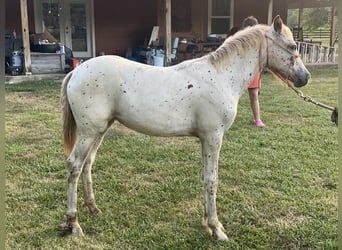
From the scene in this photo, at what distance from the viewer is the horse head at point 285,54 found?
9.45ft

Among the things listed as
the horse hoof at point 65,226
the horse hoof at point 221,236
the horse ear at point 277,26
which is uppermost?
the horse ear at point 277,26

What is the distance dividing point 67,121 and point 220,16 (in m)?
11.9

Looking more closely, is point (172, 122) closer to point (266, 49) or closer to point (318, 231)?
point (266, 49)

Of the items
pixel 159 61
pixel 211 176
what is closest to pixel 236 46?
pixel 211 176

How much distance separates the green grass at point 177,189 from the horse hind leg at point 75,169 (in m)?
0.10

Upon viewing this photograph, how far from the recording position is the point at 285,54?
2.89 m

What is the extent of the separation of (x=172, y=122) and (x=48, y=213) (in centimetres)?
143

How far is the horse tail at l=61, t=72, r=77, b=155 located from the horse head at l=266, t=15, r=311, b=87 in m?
1.58

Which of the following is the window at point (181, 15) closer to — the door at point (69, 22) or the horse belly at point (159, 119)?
the door at point (69, 22)

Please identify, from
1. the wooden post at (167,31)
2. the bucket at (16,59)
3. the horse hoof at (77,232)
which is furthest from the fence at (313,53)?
the horse hoof at (77,232)

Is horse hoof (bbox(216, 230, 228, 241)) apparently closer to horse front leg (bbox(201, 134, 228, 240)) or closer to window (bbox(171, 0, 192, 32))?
horse front leg (bbox(201, 134, 228, 240))

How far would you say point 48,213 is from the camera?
3271 millimetres

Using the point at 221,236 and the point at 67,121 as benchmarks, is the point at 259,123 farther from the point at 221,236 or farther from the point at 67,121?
the point at 67,121

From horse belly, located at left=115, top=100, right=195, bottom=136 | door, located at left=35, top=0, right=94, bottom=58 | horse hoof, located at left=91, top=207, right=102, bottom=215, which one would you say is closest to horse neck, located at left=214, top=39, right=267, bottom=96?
horse belly, located at left=115, top=100, right=195, bottom=136
